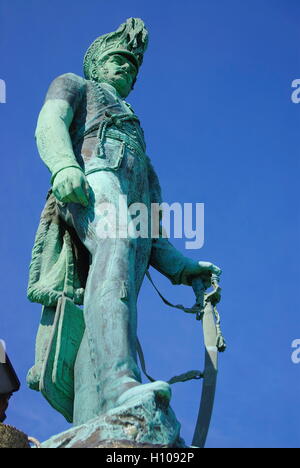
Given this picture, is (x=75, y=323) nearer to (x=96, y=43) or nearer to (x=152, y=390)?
(x=152, y=390)

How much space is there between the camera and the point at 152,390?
214 inches

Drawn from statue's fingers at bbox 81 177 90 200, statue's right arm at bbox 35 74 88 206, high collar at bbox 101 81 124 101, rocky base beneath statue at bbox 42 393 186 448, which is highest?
high collar at bbox 101 81 124 101

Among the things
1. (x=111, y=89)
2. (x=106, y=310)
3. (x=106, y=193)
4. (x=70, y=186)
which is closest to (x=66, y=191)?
(x=70, y=186)

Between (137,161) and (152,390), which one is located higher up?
(137,161)

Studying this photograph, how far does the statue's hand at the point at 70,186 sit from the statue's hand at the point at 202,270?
150cm

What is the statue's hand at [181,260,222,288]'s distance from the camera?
798 cm

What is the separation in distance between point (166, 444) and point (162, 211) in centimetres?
344

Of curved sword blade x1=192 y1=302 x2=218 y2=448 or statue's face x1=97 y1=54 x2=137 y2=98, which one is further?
statue's face x1=97 y1=54 x2=137 y2=98

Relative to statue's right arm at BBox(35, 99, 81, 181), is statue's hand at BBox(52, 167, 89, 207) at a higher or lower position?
lower

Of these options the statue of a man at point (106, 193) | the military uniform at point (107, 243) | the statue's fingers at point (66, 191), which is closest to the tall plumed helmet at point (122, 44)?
the statue of a man at point (106, 193)

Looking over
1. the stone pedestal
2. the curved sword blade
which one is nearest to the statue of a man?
the stone pedestal

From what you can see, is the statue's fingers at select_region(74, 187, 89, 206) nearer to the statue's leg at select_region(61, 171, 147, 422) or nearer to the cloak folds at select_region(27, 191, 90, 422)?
the statue's leg at select_region(61, 171, 147, 422)
